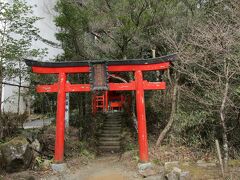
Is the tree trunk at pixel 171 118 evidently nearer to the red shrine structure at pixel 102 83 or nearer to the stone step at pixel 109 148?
the red shrine structure at pixel 102 83

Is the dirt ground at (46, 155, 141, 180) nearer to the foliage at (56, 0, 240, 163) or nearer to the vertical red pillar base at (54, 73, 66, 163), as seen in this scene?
the vertical red pillar base at (54, 73, 66, 163)

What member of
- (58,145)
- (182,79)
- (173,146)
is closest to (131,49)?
(182,79)

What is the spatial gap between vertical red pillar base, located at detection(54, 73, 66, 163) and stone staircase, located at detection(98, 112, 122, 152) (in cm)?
372

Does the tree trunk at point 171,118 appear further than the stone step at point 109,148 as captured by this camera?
No

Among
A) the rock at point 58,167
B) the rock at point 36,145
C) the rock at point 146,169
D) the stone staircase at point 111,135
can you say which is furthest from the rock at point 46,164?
the stone staircase at point 111,135

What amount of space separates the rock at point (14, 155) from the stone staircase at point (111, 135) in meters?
4.99

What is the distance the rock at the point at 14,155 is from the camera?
336 inches

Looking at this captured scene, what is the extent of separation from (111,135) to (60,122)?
482 cm

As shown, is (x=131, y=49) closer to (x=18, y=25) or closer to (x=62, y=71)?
(x=62, y=71)

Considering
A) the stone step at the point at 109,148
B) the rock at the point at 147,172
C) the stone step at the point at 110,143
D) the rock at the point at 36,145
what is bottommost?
the rock at the point at 147,172

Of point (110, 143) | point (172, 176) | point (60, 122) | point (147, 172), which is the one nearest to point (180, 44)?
point (147, 172)

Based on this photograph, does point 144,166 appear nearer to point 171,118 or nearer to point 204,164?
point 204,164

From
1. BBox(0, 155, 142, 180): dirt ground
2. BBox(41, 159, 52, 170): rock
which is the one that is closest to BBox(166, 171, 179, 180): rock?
BBox(0, 155, 142, 180): dirt ground

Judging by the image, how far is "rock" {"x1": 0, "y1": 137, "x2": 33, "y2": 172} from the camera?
8.54 m
